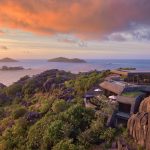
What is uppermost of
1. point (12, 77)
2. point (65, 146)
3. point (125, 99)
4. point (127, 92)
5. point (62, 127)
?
point (127, 92)

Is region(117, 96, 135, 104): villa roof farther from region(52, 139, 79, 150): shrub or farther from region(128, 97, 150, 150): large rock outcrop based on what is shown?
region(52, 139, 79, 150): shrub

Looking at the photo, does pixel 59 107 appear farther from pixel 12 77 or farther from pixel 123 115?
pixel 12 77

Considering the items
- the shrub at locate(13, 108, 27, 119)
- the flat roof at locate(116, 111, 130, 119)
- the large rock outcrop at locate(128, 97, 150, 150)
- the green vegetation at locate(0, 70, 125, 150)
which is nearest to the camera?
the large rock outcrop at locate(128, 97, 150, 150)

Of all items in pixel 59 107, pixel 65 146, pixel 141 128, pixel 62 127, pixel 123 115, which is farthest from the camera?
pixel 59 107

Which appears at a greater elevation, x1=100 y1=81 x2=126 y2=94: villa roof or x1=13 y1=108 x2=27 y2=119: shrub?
x1=100 y1=81 x2=126 y2=94: villa roof

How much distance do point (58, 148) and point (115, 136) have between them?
4.87m

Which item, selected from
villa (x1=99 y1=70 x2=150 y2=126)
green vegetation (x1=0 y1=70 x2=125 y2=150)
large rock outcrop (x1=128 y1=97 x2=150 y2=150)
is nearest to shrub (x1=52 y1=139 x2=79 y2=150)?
green vegetation (x1=0 y1=70 x2=125 y2=150)

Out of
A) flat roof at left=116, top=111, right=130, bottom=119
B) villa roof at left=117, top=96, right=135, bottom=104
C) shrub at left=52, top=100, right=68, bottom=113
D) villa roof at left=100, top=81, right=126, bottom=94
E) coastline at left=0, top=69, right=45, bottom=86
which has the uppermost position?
villa roof at left=100, top=81, right=126, bottom=94

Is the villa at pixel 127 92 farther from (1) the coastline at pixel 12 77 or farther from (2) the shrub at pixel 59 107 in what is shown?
(1) the coastline at pixel 12 77

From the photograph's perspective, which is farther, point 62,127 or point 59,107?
point 59,107

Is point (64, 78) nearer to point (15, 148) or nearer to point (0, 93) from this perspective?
point (0, 93)

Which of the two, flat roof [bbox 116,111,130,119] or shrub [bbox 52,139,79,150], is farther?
flat roof [bbox 116,111,130,119]

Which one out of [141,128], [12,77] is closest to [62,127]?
[141,128]

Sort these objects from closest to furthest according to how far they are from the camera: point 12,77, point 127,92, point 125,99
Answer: point 125,99 → point 127,92 → point 12,77
